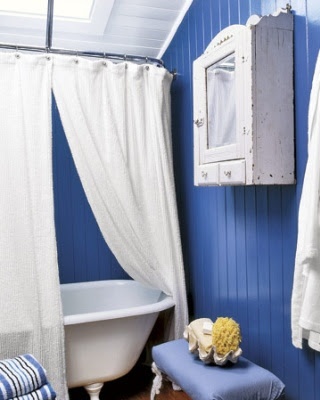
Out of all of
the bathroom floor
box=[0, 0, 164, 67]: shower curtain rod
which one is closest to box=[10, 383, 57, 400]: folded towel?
the bathroom floor

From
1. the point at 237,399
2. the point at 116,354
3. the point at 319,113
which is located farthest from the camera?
the point at 116,354

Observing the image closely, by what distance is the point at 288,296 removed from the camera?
5.83ft

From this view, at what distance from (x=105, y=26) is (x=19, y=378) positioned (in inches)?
79.8

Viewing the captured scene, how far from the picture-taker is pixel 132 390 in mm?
2580

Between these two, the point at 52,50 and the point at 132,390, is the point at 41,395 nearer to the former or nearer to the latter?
the point at 132,390

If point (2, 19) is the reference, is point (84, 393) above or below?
below

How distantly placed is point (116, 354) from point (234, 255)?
2.81 ft

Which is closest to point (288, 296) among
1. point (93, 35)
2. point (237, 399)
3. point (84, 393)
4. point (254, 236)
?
point (254, 236)

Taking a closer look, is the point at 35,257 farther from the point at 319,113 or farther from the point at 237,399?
A: the point at 319,113

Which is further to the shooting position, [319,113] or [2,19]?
[2,19]

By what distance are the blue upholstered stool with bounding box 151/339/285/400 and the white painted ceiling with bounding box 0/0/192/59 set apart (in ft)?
6.39

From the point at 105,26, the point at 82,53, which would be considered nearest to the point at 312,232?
the point at 82,53

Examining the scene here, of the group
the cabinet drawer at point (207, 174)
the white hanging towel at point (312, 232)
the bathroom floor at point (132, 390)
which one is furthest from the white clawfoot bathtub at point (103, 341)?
the white hanging towel at point (312, 232)

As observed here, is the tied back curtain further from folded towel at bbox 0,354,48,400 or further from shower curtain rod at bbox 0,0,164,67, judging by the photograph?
folded towel at bbox 0,354,48,400
